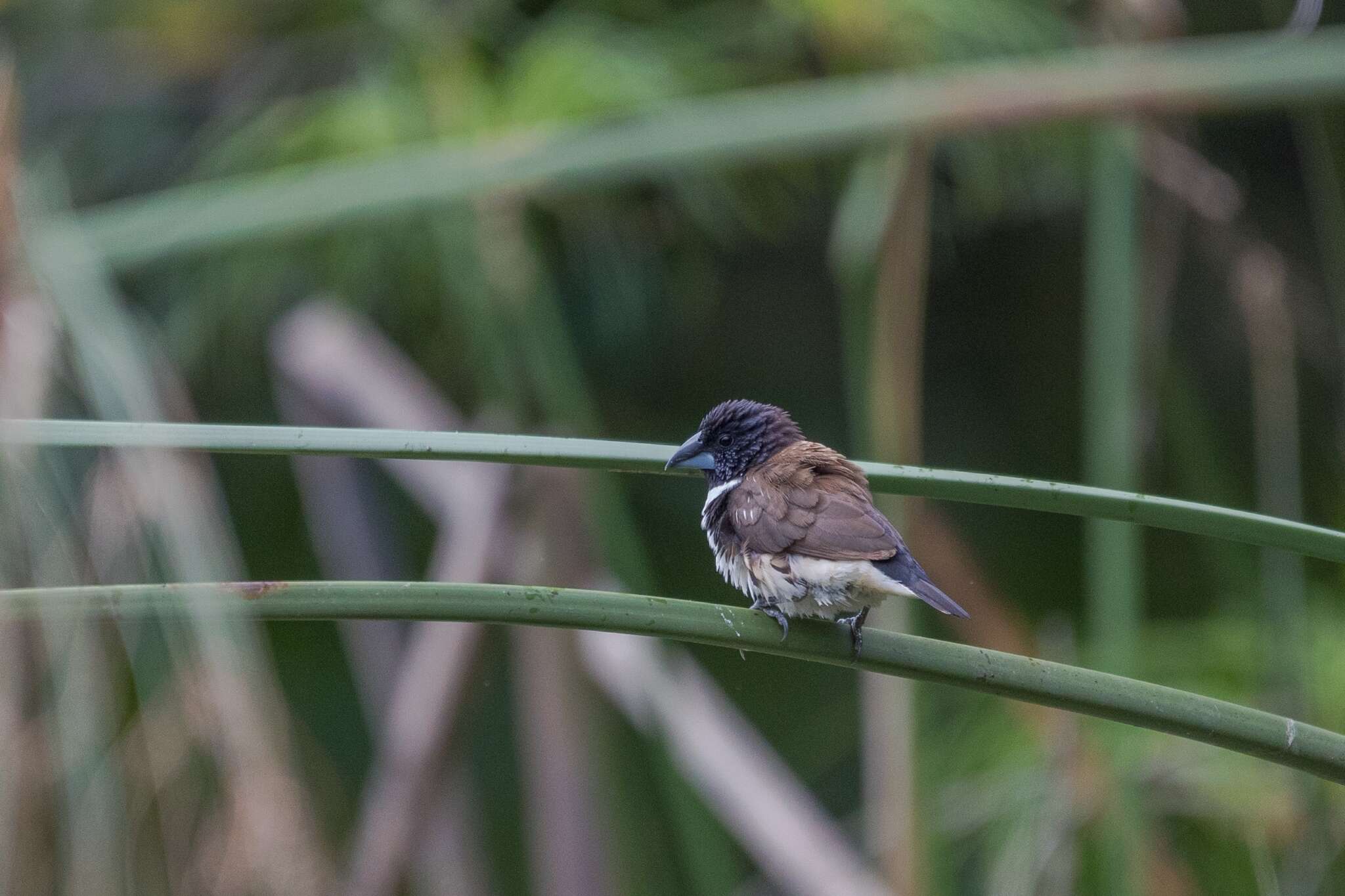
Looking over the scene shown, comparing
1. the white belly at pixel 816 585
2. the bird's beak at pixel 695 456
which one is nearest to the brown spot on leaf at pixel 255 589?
the bird's beak at pixel 695 456

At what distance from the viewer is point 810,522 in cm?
171

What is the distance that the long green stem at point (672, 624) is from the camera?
0.99 m

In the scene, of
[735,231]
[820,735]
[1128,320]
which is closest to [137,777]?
[1128,320]

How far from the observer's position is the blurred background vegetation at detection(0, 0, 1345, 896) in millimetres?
1753

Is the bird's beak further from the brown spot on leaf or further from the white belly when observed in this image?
the brown spot on leaf

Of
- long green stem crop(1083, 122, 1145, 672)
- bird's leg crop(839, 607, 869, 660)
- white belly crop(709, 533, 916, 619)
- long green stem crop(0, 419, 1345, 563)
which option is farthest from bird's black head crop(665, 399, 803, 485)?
long green stem crop(0, 419, 1345, 563)

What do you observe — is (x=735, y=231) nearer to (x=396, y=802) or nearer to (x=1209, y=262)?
(x=1209, y=262)

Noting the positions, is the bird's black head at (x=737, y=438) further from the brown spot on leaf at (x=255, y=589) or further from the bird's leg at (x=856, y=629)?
the brown spot on leaf at (x=255, y=589)

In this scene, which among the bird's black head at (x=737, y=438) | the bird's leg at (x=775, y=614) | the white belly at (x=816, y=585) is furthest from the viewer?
the bird's black head at (x=737, y=438)

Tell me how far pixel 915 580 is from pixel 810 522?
195mm

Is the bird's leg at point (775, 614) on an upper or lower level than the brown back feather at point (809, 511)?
lower

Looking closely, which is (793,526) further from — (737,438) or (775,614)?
(737,438)

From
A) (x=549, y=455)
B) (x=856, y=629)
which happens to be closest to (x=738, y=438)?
(x=856, y=629)

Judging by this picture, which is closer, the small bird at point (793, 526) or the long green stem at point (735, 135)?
the small bird at point (793, 526)
